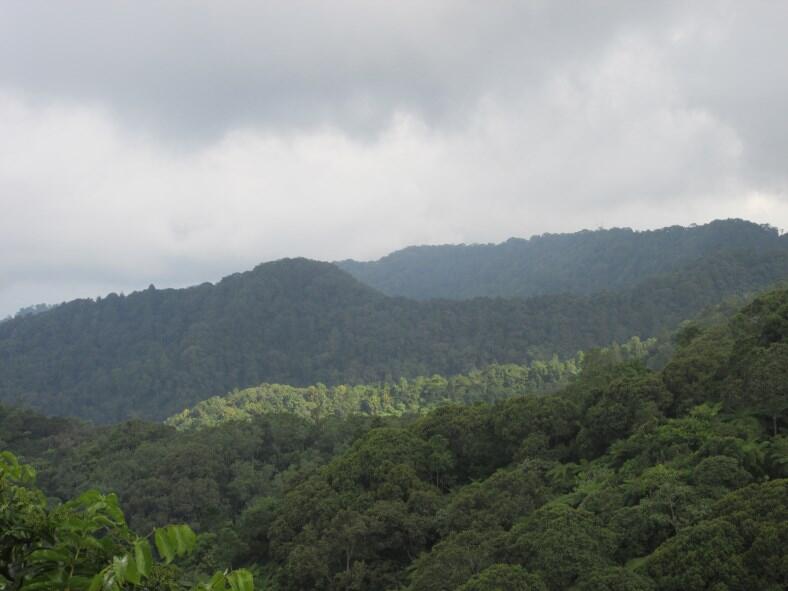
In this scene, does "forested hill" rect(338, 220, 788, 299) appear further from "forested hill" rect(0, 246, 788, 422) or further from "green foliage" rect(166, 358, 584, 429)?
"green foliage" rect(166, 358, 584, 429)

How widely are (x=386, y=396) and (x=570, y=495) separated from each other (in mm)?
61914

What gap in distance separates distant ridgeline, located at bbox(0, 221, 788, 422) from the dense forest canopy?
71.0 meters

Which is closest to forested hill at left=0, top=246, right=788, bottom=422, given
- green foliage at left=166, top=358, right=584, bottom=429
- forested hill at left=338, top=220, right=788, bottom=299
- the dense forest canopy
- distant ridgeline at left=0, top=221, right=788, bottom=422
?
distant ridgeline at left=0, top=221, right=788, bottom=422

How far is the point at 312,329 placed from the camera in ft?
416

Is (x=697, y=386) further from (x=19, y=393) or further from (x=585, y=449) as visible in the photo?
(x=19, y=393)

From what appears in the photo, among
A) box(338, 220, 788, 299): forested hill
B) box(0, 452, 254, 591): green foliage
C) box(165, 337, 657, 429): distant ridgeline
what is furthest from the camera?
box(338, 220, 788, 299): forested hill

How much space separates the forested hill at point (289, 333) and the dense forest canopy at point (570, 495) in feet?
238

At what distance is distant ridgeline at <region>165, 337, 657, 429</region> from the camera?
70.8m

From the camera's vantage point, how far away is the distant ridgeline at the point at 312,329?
9962 cm

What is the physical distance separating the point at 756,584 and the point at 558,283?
156536 millimetres

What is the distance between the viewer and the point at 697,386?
63.6 ft

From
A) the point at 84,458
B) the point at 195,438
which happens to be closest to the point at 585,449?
the point at 195,438

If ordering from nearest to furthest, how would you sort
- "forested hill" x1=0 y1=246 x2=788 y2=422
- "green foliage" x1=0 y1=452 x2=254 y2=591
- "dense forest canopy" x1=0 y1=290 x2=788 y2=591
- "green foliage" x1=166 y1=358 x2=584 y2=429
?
"green foliage" x1=0 y1=452 x2=254 y2=591 < "dense forest canopy" x1=0 y1=290 x2=788 y2=591 < "green foliage" x1=166 y1=358 x2=584 y2=429 < "forested hill" x1=0 y1=246 x2=788 y2=422

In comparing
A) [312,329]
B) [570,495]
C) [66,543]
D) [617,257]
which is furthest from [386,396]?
[617,257]
